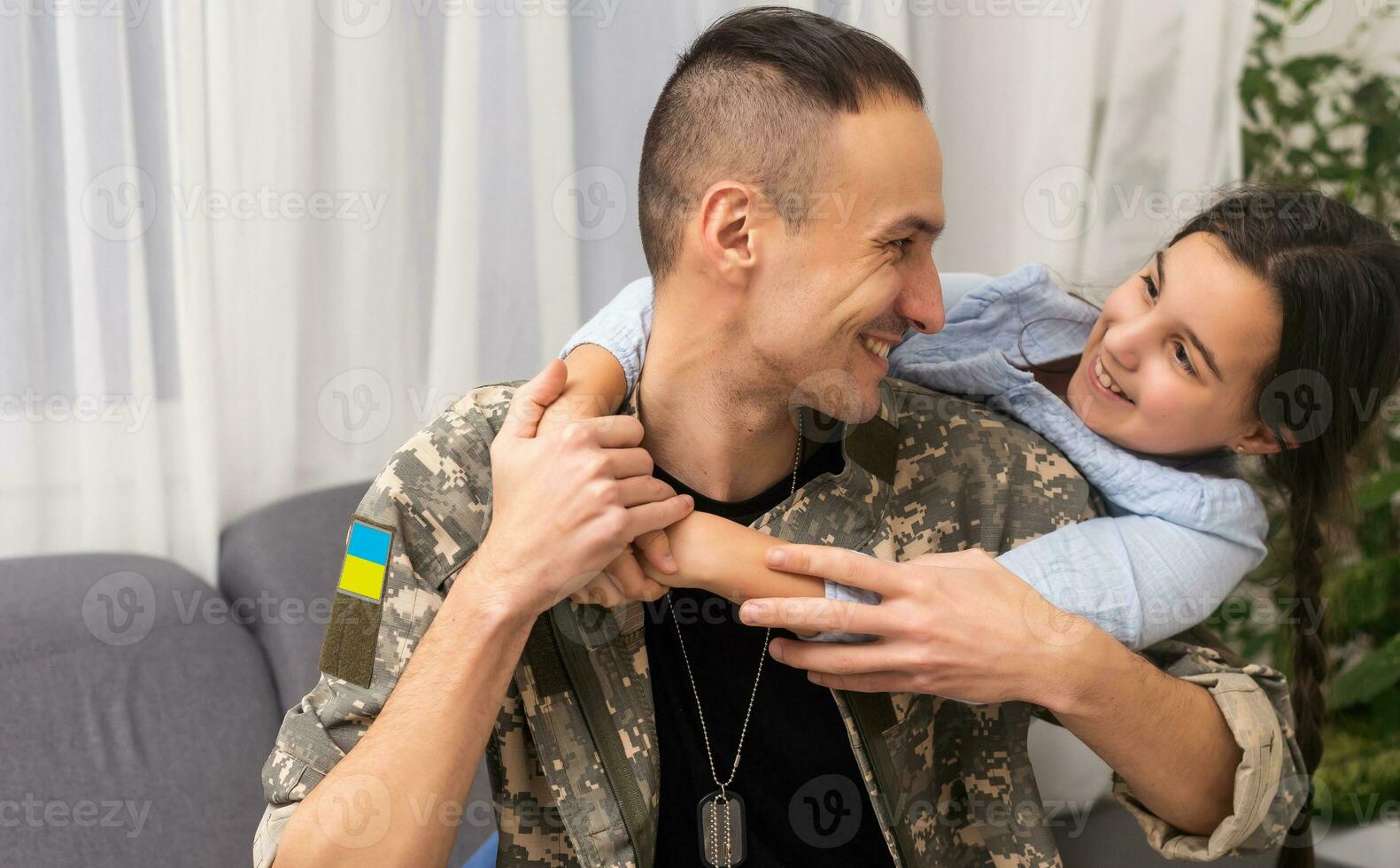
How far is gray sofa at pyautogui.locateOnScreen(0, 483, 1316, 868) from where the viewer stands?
144 centimetres

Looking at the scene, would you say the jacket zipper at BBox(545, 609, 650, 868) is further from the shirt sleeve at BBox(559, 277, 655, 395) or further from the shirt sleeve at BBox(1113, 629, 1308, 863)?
the shirt sleeve at BBox(1113, 629, 1308, 863)

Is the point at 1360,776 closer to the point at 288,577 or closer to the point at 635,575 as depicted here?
the point at 635,575

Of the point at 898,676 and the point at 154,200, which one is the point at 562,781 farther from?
the point at 154,200

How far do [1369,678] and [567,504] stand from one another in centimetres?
162

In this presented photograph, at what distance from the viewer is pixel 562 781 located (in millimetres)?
1176

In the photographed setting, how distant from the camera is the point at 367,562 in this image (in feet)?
3.77

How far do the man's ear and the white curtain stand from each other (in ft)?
2.44

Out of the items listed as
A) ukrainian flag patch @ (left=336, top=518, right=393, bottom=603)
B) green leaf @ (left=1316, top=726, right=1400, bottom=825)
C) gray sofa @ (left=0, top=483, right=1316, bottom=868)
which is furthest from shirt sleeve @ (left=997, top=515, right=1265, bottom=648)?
green leaf @ (left=1316, top=726, right=1400, bottom=825)

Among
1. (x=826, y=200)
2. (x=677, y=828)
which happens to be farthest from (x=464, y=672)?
(x=826, y=200)

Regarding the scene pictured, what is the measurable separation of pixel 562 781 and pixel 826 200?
0.64 meters

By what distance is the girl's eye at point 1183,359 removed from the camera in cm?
121

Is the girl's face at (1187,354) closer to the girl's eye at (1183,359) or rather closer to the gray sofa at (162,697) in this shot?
the girl's eye at (1183,359)

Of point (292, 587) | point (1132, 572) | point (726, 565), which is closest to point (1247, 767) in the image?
point (1132, 572)

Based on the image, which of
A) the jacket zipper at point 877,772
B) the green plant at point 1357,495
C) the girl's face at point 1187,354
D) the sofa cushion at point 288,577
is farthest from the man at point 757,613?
the green plant at point 1357,495
